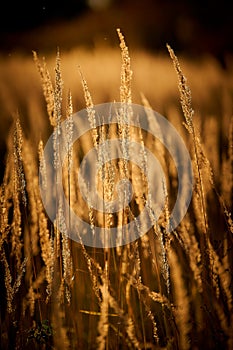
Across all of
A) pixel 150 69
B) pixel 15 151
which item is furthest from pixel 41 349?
pixel 150 69

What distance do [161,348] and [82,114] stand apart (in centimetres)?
112

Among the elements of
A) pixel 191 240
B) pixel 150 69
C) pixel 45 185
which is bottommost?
pixel 191 240

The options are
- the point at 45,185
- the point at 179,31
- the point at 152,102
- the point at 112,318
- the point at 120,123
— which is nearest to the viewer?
the point at 120,123

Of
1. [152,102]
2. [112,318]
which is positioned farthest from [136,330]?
[152,102]

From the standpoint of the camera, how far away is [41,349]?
1337 mm

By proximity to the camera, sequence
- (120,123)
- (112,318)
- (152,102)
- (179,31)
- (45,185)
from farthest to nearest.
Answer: (179,31) < (152,102) < (112,318) < (45,185) < (120,123)

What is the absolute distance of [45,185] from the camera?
57.4 inches

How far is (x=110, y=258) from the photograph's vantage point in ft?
5.30

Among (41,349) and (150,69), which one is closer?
(41,349)

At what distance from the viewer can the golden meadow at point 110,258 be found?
4.15 feet

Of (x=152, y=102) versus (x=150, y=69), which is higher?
(x=150, y=69)

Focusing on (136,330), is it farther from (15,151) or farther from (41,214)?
(15,151)

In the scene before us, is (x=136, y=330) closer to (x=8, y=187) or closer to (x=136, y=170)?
(x=136, y=170)

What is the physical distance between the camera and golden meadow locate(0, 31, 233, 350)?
49.8 inches
